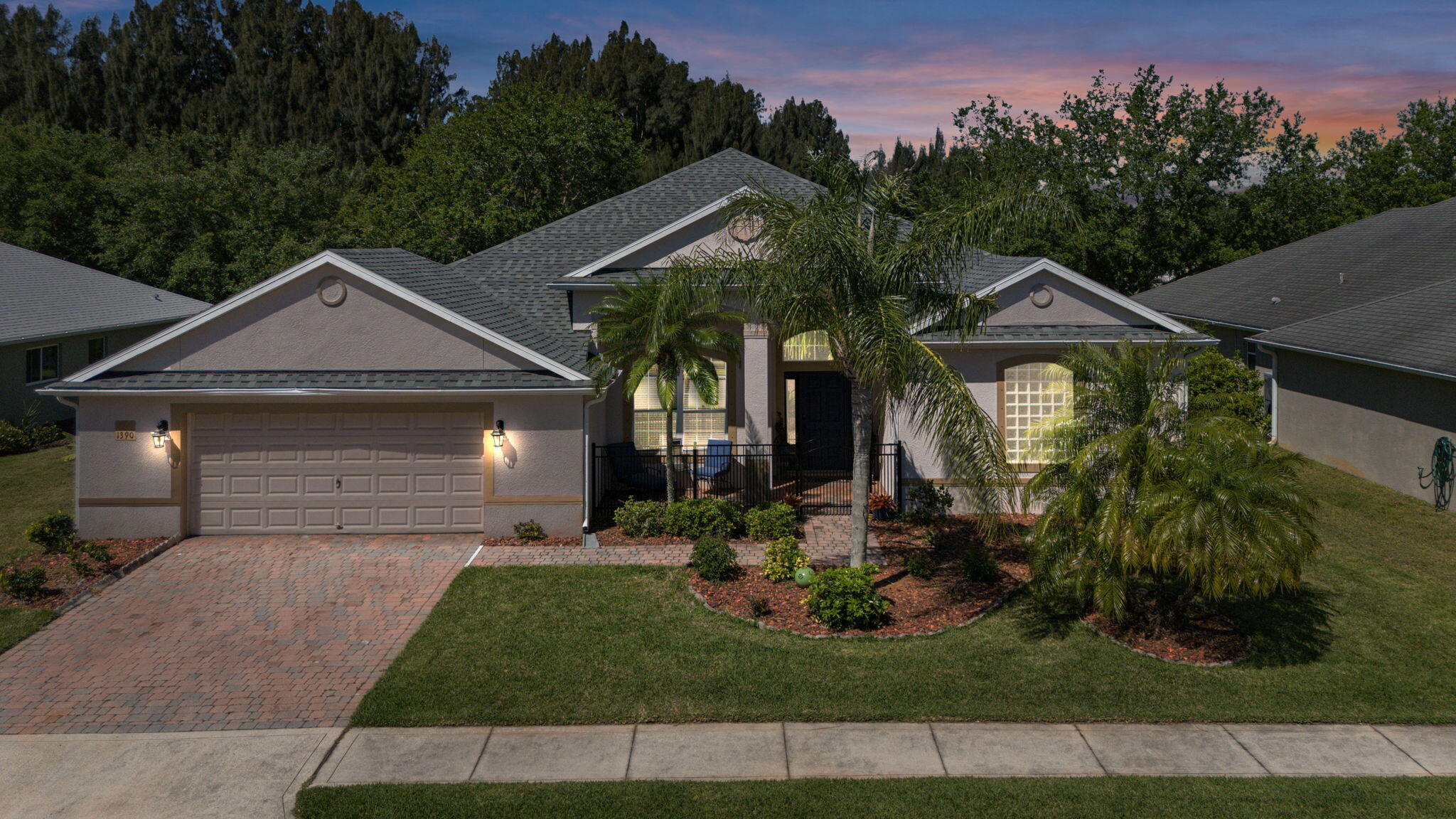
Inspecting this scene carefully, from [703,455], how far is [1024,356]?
6304 millimetres

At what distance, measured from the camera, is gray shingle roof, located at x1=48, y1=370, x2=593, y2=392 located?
53.5 ft

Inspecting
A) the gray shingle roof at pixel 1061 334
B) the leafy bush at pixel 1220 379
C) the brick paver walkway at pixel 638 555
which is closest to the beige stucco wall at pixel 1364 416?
the leafy bush at pixel 1220 379

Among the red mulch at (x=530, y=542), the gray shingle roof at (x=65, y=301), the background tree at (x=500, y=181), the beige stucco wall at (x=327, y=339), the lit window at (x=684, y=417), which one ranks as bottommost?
the red mulch at (x=530, y=542)

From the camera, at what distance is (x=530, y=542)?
16781mm

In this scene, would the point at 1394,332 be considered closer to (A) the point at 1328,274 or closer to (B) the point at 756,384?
(A) the point at 1328,274

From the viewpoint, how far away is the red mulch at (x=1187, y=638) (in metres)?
12.1

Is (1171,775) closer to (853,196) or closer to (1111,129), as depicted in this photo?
(853,196)

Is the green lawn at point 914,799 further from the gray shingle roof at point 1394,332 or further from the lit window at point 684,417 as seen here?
the gray shingle roof at point 1394,332

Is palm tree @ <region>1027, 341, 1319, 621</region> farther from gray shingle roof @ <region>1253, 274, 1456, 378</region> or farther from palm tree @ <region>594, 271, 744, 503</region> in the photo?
gray shingle roof @ <region>1253, 274, 1456, 378</region>

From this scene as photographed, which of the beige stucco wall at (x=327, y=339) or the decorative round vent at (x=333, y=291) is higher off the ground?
the decorative round vent at (x=333, y=291)

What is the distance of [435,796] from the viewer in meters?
9.03

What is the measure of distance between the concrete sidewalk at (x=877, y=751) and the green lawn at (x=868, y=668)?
23 centimetres

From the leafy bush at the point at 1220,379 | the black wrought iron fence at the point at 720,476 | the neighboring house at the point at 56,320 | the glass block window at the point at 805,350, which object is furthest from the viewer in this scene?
the neighboring house at the point at 56,320

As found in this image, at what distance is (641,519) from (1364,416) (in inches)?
618
